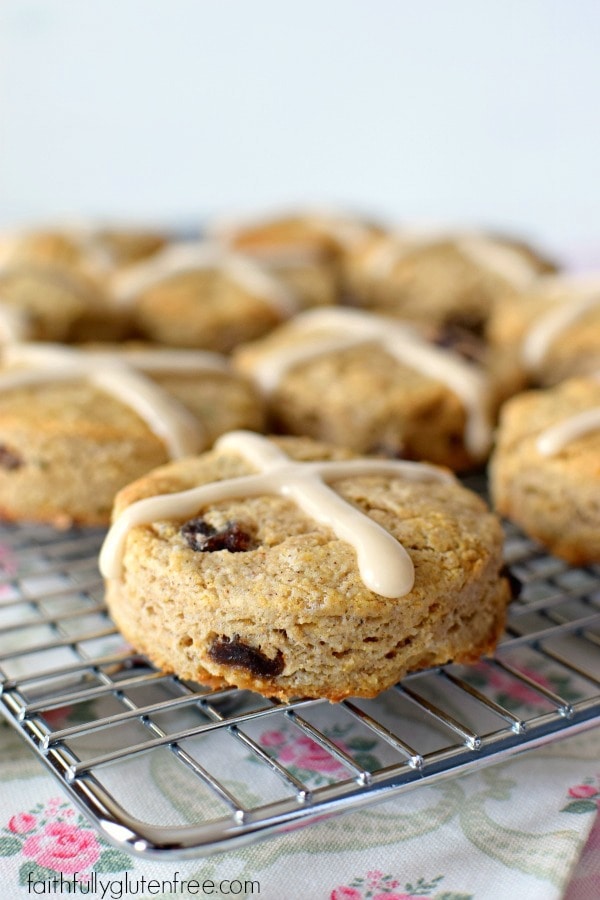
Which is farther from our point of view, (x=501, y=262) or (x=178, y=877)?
(x=501, y=262)

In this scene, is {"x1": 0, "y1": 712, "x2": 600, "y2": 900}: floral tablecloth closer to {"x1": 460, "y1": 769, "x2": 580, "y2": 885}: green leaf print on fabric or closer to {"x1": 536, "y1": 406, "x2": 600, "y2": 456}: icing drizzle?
{"x1": 460, "y1": 769, "x2": 580, "y2": 885}: green leaf print on fabric

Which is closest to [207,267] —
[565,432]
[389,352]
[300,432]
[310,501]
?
[389,352]

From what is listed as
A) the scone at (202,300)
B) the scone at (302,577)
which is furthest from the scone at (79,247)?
the scone at (302,577)

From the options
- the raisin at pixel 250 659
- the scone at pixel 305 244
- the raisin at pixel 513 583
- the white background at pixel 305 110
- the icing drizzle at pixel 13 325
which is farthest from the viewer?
the white background at pixel 305 110

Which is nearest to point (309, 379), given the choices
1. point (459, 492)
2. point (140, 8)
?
point (459, 492)

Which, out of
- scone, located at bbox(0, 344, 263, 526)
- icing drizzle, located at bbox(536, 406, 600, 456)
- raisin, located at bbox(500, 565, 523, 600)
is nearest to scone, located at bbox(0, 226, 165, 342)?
scone, located at bbox(0, 344, 263, 526)

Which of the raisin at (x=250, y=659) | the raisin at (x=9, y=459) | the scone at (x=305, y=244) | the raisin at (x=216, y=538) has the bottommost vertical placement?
the raisin at (x=9, y=459)

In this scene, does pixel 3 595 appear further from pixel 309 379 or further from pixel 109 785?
pixel 309 379

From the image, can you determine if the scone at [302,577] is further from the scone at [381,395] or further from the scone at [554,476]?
the scone at [381,395]
